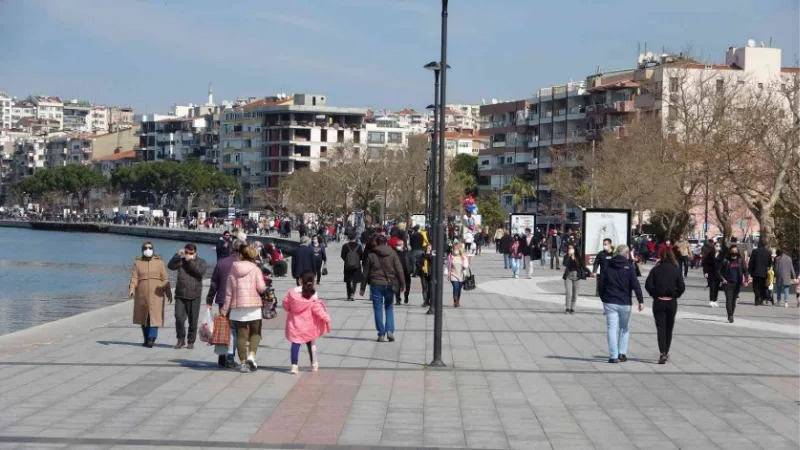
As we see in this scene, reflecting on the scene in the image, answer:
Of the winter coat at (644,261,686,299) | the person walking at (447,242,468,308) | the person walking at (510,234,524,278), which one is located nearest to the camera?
the winter coat at (644,261,686,299)

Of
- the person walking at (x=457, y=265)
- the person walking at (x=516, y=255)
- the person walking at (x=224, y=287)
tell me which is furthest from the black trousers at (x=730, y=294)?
the person walking at (x=516, y=255)

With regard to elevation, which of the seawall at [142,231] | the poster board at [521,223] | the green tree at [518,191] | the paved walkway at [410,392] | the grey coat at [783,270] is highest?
the green tree at [518,191]

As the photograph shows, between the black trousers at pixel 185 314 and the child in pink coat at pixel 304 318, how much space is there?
2.75 m

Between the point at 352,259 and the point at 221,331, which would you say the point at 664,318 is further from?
the point at 352,259

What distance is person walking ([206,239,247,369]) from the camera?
572 inches

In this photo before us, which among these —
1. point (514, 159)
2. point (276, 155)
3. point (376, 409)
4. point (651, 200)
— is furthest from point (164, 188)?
point (376, 409)

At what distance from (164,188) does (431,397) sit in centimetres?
14635

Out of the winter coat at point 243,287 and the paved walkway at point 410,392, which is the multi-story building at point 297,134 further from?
the winter coat at point 243,287

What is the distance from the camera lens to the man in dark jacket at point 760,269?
28344 mm

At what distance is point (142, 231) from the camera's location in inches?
5084

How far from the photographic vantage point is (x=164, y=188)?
510 ft

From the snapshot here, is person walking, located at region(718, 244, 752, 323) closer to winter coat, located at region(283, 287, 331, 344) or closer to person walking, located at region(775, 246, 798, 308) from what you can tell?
person walking, located at region(775, 246, 798, 308)

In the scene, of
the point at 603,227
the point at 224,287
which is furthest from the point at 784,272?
the point at 224,287

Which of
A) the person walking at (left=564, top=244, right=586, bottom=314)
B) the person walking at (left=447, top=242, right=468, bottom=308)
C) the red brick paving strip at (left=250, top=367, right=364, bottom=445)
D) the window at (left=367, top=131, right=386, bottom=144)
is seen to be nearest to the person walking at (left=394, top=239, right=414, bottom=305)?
the person walking at (left=447, top=242, right=468, bottom=308)
